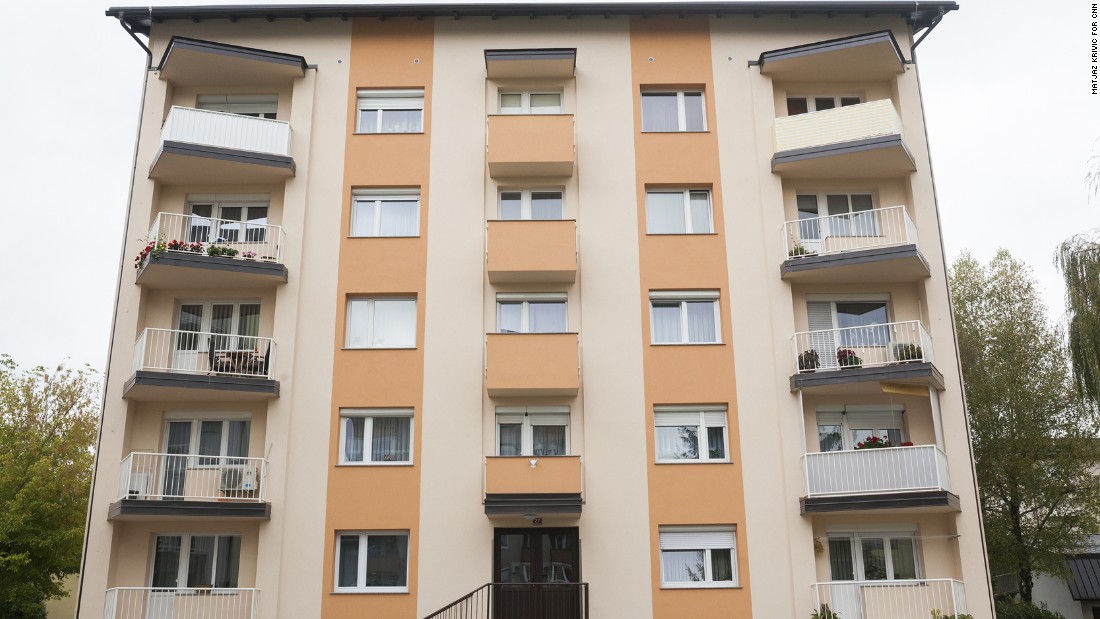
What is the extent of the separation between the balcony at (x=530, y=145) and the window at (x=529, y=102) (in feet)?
4.18

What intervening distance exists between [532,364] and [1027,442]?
20329mm

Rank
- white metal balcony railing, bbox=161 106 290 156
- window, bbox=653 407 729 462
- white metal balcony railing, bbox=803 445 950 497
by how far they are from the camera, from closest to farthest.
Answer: white metal balcony railing, bbox=803 445 950 497, window, bbox=653 407 729 462, white metal balcony railing, bbox=161 106 290 156

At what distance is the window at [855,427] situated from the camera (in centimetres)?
2144

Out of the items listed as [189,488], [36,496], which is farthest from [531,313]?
[36,496]

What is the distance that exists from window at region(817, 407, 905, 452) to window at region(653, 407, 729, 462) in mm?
2443

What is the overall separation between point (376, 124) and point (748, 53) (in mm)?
9792

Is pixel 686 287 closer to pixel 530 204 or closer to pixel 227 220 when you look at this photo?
pixel 530 204

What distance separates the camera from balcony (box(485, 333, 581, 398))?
2053 cm

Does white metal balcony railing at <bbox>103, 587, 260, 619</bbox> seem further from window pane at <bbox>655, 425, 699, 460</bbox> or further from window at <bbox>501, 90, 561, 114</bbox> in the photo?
window at <bbox>501, 90, 561, 114</bbox>

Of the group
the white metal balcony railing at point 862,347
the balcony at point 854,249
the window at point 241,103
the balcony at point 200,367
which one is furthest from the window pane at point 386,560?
the window at point 241,103

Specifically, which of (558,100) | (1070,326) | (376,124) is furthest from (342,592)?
(1070,326)

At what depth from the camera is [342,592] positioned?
1981 cm

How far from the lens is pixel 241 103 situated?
79.2 ft

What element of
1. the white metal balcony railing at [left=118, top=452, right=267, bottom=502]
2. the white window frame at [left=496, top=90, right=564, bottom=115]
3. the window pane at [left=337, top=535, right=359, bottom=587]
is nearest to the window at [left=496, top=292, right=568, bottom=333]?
the white window frame at [left=496, top=90, right=564, bottom=115]
